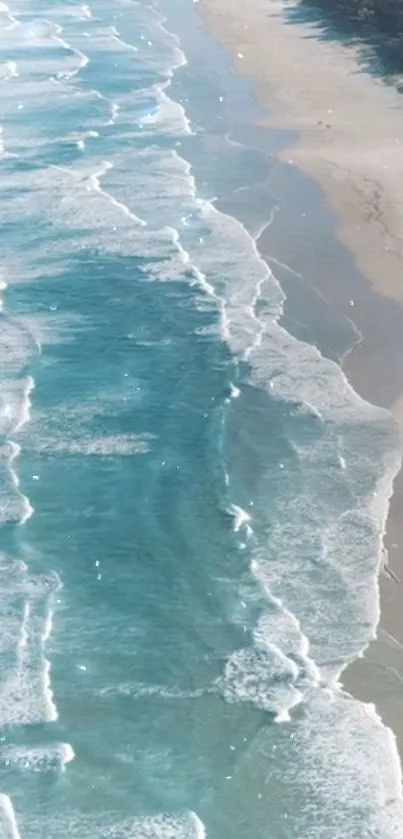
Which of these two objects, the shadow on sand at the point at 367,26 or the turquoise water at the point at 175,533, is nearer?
the turquoise water at the point at 175,533

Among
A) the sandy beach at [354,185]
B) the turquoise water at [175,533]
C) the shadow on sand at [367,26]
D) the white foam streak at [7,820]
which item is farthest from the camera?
the shadow on sand at [367,26]

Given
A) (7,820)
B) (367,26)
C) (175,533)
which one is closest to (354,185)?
(175,533)

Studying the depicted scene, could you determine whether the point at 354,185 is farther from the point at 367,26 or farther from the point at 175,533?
the point at 367,26

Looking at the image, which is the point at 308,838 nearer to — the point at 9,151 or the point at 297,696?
the point at 297,696

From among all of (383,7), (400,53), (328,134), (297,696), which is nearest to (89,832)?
(297,696)

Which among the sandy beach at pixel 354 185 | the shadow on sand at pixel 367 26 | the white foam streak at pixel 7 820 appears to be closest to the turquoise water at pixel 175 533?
the white foam streak at pixel 7 820

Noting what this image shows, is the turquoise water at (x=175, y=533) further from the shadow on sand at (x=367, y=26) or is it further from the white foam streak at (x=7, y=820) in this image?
the shadow on sand at (x=367, y=26)
